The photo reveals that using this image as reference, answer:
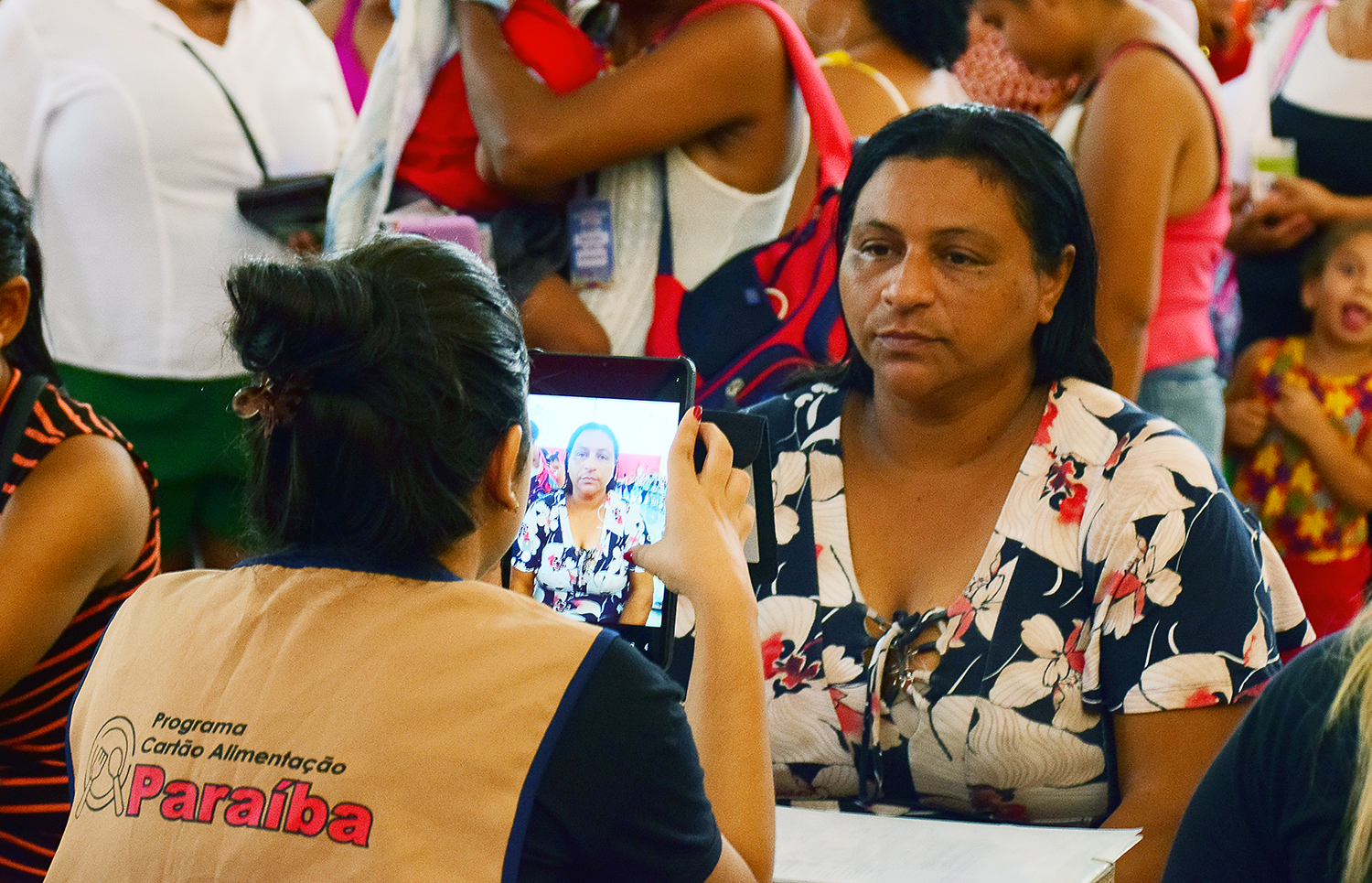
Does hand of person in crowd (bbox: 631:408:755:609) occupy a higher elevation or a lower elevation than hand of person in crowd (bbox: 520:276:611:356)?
higher

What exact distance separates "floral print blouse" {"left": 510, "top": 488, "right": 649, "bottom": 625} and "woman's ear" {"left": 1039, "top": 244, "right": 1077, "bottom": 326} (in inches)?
25.3

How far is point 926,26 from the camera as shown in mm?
2752

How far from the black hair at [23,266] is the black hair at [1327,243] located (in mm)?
2627

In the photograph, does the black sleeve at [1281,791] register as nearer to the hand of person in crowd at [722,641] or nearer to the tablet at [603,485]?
the hand of person in crowd at [722,641]

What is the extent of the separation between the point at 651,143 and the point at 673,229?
14cm

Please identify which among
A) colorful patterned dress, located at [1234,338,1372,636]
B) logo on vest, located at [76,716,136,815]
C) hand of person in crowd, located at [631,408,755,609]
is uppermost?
hand of person in crowd, located at [631,408,755,609]

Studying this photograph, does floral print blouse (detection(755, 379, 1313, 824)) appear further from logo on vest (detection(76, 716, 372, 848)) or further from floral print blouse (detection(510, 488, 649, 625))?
logo on vest (detection(76, 716, 372, 848))

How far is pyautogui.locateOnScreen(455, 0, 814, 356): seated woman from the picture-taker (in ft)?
6.68

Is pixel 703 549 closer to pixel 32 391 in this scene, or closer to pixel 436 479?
pixel 436 479

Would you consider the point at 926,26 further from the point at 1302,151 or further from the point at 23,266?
the point at 23,266

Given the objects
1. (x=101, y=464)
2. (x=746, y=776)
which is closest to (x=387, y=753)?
(x=746, y=776)

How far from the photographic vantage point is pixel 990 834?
136 centimetres

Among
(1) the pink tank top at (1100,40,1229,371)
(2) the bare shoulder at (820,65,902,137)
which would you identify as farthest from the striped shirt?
(1) the pink tank top at (1100,40,1229,371)

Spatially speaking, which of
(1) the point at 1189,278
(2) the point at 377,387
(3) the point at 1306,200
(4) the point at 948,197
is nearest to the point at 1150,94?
(1) the point at 1189,278
